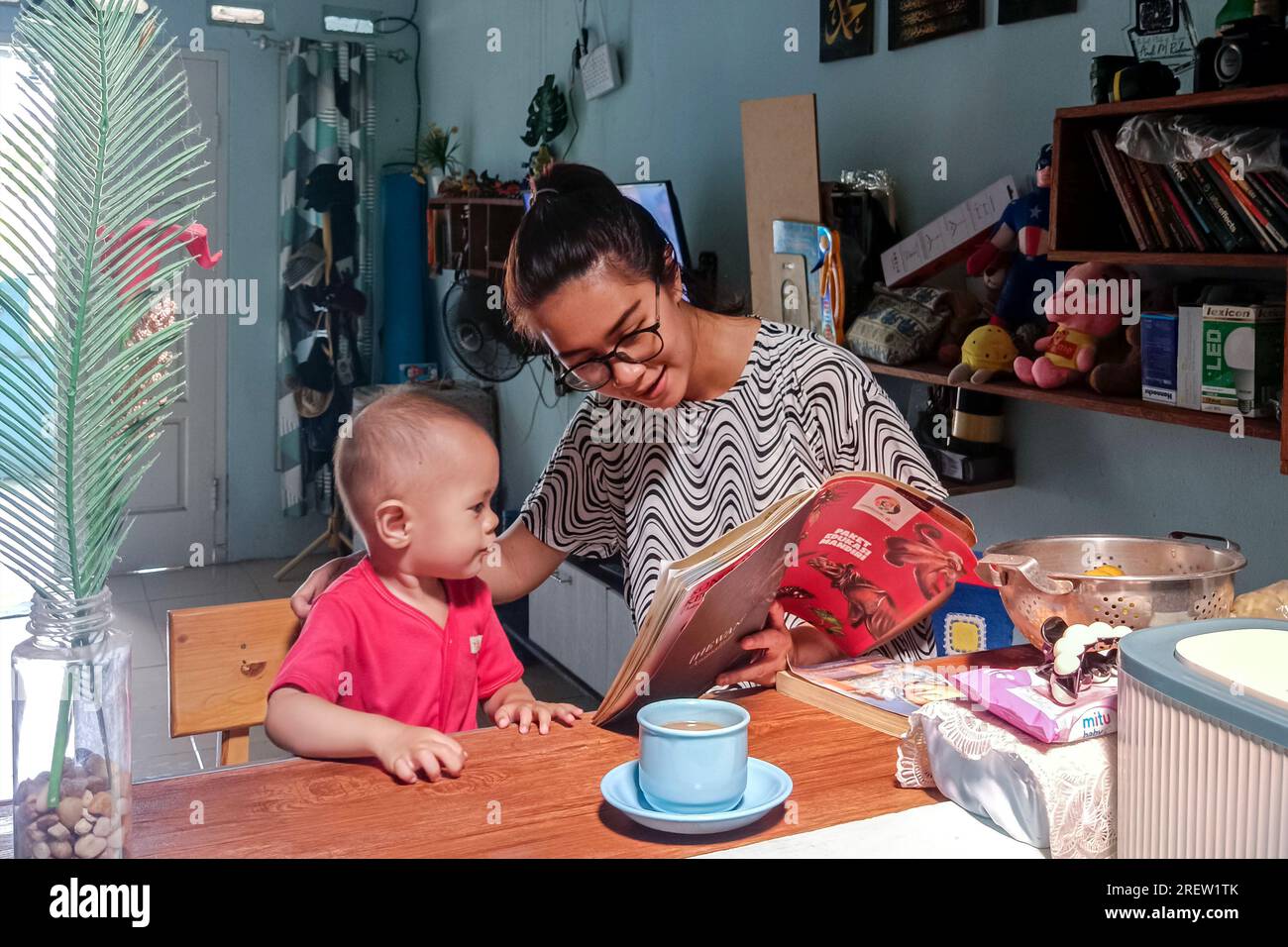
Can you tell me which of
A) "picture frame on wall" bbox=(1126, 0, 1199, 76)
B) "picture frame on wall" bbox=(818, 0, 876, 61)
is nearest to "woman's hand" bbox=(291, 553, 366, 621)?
"picture frame on wall" bbox=(1126, 0, 1199, 76)

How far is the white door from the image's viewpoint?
598cm

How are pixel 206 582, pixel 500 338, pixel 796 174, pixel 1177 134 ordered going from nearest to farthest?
pixel 1177 134 < pixel 796 174 < pixel 500 338 < pixel 206 582

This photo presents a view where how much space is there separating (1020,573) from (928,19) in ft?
6.51

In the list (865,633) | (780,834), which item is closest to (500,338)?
A: (865,633)

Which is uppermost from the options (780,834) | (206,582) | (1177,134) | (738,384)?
(1177,134)

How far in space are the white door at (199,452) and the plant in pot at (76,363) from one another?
5.47 meters

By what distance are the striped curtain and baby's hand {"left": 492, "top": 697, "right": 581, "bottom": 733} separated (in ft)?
16.5

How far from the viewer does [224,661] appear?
1.55 meters

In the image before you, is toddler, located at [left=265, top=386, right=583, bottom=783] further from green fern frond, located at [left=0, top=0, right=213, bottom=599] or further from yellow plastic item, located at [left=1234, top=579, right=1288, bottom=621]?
yellow plastic item, located at [left=1234, top=579, right=1288, bottom=621]

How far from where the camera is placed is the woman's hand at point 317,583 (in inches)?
60.3

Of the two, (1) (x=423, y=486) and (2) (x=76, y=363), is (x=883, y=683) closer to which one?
(1) (x=423, y=486)

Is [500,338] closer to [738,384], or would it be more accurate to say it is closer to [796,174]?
[796,174]
